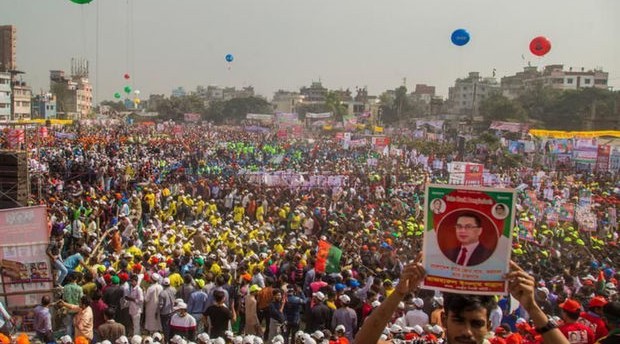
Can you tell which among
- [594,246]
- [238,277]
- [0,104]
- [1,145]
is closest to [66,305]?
[238,277]

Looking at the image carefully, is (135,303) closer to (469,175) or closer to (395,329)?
(395,329)

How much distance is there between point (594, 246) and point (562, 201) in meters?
2.21

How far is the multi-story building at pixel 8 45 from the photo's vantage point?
85.4 m

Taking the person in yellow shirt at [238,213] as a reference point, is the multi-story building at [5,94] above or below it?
above

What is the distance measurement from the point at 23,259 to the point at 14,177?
212 inches

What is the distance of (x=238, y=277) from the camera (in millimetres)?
8531

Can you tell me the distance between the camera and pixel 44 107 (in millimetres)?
70500

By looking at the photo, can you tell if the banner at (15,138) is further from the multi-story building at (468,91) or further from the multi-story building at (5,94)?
the multi-story building at (468,91)

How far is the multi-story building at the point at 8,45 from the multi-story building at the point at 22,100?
714 inches

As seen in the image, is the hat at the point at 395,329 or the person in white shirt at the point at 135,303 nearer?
the hat at the point at 395,329

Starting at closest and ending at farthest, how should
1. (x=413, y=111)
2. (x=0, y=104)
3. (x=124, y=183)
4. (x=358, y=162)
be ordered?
(x=124, y=183)
(x=358, y=162)
(x=0, y=104)
(x=413, y=111)

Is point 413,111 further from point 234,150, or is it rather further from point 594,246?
point 594,246

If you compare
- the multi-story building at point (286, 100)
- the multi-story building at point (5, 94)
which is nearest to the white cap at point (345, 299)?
the multi-story building at point (5, 94)

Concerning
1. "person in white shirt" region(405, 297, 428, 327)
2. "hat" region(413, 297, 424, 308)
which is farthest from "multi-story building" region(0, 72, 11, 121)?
"person in white shirt" region(405, 297, 428, 327)
